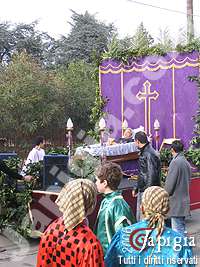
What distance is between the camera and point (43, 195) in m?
8.06

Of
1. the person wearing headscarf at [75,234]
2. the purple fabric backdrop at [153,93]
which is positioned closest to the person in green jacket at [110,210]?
the person wearing headscarf at [75,234]

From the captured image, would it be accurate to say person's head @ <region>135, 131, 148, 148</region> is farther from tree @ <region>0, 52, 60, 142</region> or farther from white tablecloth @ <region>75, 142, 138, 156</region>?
tree @ <region>0, 52, 60, 142</region>

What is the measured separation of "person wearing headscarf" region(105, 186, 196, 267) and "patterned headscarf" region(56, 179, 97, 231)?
0.43m

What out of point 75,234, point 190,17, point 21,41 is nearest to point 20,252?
point 75,234

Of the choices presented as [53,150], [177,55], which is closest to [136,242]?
[53,150]

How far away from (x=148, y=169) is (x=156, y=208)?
3619 mm

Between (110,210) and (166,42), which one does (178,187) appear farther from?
(166,42)

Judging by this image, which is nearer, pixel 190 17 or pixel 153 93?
pixel 153 93

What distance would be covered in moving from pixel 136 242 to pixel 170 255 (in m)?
0.22

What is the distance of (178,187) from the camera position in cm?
708

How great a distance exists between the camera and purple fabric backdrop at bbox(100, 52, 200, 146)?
46.6ft

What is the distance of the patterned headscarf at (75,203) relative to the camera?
2904 millimetres

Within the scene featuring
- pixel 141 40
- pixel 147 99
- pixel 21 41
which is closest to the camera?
pixel 147 99

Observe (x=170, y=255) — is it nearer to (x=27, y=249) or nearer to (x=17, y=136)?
(x=27, y=249)
